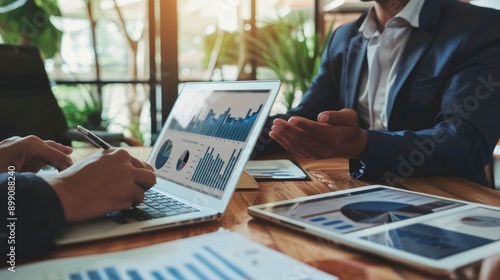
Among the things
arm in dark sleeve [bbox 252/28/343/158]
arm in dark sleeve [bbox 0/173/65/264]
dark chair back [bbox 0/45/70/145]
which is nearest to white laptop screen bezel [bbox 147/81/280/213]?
arm in dark sleeve [bbox 0/173/65/264]

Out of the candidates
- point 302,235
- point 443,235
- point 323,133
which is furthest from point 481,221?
point 323,133

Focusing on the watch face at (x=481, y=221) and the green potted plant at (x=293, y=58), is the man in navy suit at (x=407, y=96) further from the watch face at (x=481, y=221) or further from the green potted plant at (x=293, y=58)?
the green potted plant at (x=293, y=58)

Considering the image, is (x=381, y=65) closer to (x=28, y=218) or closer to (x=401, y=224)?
(x=401, y=224)

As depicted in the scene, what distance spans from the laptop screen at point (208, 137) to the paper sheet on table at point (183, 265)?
20 cm

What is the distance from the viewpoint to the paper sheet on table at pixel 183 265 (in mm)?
469

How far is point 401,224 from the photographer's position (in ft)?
1.99

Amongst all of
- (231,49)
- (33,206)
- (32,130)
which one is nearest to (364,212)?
(33,206)

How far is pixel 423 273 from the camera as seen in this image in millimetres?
478

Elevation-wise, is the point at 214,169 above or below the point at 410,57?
below

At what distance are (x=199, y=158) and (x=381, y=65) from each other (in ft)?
3.26

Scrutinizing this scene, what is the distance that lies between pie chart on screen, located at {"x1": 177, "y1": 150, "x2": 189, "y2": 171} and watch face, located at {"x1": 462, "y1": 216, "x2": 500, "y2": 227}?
0.50 meters

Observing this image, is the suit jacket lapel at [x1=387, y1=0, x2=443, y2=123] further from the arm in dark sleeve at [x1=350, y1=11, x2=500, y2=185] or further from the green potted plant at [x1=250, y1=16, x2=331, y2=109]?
the green potted plant at [x1=250, y1=16, x2=331, y2=109]

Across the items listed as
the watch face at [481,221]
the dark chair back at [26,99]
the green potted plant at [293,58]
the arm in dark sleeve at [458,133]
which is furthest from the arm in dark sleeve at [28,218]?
the green potted plant at [293,58]

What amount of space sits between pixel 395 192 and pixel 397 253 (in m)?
0.33
